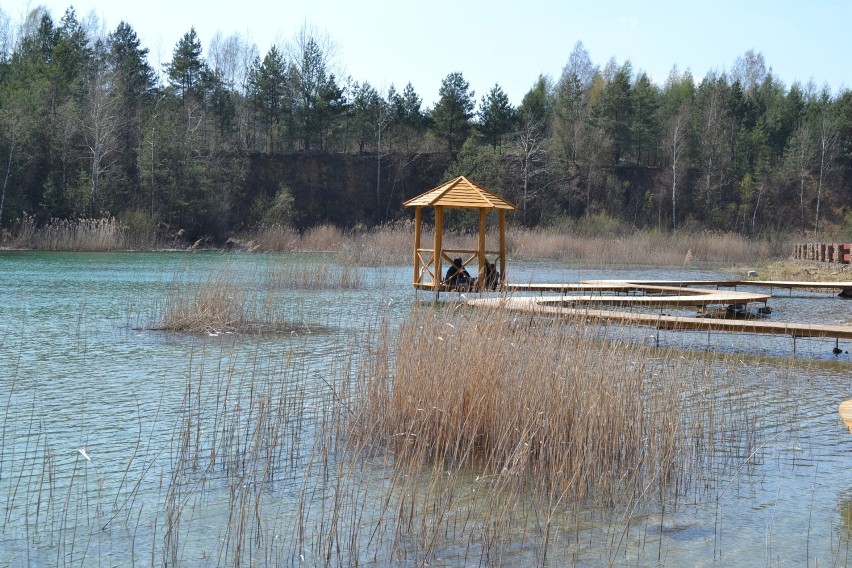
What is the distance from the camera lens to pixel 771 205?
55.4 m

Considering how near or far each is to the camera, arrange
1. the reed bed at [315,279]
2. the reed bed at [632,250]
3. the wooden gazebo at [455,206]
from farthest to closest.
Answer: the reed bed at [632,250]
the reed bed at [315,279]
the wooden gazebo at [455,206]

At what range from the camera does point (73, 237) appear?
3203cm

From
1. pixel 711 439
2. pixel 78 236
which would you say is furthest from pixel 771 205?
pixel 711 439

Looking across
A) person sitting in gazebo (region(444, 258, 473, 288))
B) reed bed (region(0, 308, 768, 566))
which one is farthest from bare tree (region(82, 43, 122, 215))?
reed bed (region(0, 308, 768, 566))

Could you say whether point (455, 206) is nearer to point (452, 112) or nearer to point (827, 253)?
point (827, 253)

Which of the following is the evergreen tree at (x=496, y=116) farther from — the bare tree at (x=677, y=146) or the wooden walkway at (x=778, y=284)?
the wooden walkway at (x=778, y=284)

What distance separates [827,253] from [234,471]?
77.8 ft

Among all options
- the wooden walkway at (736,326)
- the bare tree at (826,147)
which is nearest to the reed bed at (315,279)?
the wooden walkway at (736,326)

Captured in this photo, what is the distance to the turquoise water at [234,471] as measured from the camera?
4.71m

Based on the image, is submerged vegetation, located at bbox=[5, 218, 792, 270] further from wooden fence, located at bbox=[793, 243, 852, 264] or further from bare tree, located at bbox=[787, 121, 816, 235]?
bare tree, located at bbox=[787, 121, 816, 235]

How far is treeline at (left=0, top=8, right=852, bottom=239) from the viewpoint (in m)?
40.4

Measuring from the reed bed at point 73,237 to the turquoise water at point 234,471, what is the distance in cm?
2092

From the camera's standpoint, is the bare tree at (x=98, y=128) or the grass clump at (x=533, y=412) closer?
the grass clump at (x=533, y=412)

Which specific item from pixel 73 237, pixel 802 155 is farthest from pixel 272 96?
pixel 802 155
